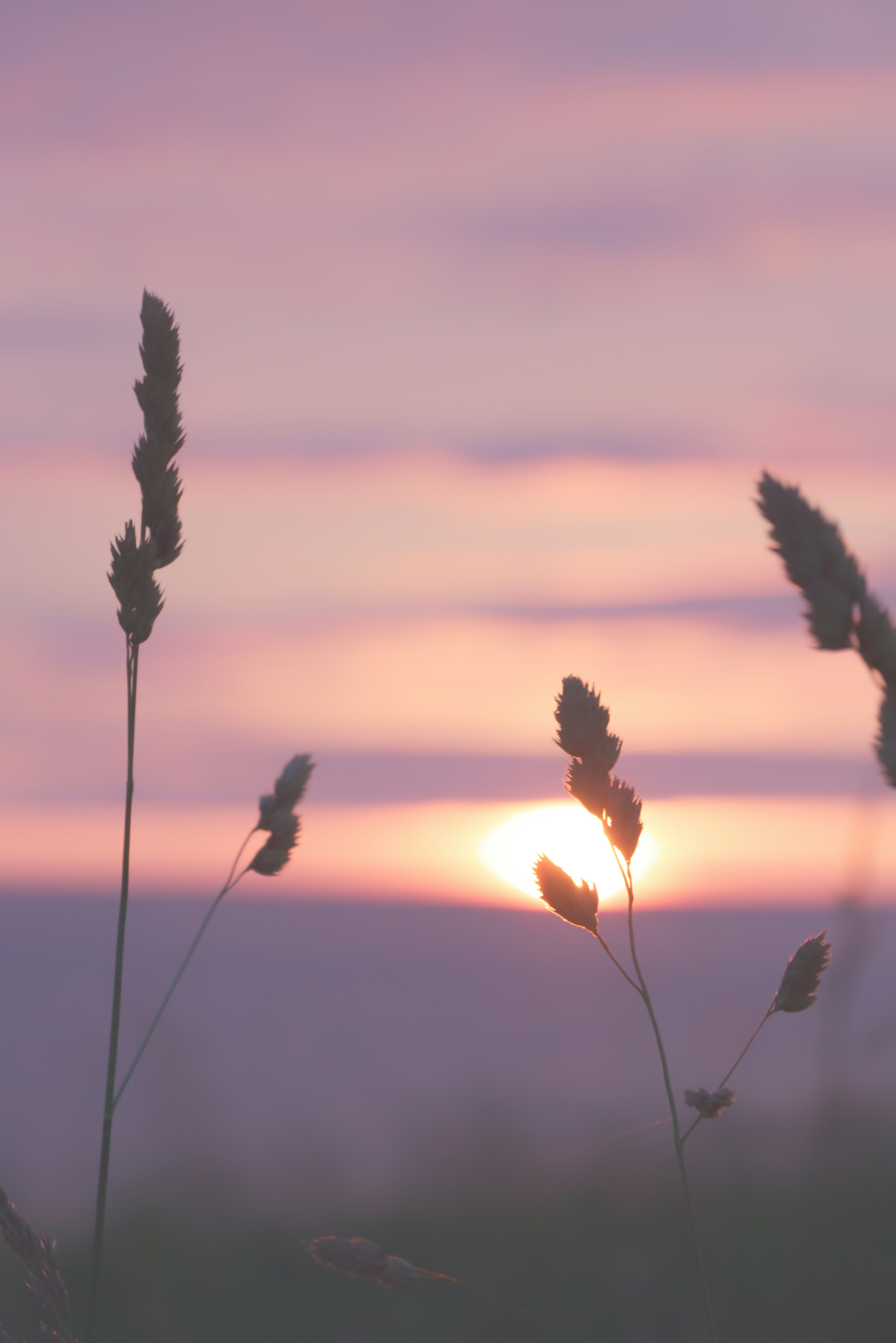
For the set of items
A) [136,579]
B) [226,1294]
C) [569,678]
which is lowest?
[226,1294]

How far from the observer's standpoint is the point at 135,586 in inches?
80.4

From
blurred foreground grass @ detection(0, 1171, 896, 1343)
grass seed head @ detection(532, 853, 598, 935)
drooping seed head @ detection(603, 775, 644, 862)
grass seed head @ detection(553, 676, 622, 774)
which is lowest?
blurred foreground grass @ detection(0, 1171, 896, 1343)

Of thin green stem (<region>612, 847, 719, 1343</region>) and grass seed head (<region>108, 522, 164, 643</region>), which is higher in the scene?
grass seed head (<region>108, 522, 164, 643</region>)

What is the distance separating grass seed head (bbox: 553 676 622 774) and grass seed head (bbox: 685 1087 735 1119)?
0.55m

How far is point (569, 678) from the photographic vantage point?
1.74 metres

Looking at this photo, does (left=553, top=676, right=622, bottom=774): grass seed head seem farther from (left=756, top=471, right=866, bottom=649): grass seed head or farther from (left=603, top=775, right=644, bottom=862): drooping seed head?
(left=756, top=471, right=866, bottom=649): grass seed head

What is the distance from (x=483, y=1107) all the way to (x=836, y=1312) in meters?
2.56

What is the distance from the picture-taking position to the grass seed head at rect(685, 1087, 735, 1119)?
1.72 meters

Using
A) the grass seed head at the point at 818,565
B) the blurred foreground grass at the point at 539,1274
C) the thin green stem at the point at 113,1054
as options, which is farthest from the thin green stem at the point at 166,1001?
the blurred foreground grass at the point at 539,1274

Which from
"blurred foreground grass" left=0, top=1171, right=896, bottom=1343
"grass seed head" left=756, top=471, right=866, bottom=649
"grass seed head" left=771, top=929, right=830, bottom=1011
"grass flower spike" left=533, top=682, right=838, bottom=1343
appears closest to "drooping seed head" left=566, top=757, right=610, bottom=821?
"grass flower spike" left=533, top=682, right=838, bottom=1343

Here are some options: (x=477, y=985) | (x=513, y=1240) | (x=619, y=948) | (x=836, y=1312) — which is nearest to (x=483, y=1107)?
(x=513, y=1240)

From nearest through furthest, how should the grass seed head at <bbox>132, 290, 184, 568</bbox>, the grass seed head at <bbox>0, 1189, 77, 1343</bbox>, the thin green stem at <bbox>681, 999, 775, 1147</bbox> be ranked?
the thin green stem at <bbox>681, 999, 775, 1147</bbox> → the grass seed head at <bbox>0, 1189, 77, 1343</bbox> → the grass seed head at <bbox>132, 290, 184, 568</bbox>

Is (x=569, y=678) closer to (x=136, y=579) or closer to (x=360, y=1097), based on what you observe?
(x=136, y=579)

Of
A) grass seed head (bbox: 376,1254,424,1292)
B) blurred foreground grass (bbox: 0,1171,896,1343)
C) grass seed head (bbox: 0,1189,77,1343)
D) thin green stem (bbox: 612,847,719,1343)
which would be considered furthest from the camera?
blurred foreground grass (bbox: 0,1171,896,1343)
